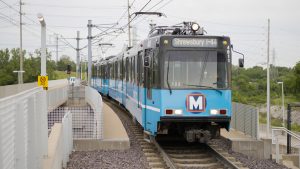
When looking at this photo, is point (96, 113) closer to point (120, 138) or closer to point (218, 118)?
point (120, 138)

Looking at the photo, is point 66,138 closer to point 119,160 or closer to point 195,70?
point 119,160

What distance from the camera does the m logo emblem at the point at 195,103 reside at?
43.5ft

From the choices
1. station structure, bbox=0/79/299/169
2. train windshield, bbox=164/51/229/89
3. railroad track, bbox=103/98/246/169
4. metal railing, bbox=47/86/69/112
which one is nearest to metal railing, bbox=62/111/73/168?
station structure, bbox=0/79/299/169

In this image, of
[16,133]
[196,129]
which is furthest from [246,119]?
[16,133]

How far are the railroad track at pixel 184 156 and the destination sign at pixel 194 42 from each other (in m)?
2.88

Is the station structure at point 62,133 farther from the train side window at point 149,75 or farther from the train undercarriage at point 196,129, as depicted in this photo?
the train side window at point 149,75

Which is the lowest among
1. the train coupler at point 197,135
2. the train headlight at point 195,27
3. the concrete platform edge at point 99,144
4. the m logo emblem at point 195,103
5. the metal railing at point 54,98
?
the concrete platform edge at point 99,144

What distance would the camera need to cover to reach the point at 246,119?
1717 centimetres

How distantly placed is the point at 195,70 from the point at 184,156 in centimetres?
240

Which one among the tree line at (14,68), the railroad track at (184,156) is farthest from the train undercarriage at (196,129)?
the tree line at (14,68)

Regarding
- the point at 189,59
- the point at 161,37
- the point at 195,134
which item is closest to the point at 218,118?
the point at 195,134

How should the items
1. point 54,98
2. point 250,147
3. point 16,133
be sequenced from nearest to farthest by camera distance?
point 16,133, point 250,147, point 54,98

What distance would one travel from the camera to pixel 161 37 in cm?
1345

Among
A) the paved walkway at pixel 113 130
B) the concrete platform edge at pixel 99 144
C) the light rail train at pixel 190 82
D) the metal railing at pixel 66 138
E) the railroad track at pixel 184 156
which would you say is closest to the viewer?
the metal railing at pixel 66 138
